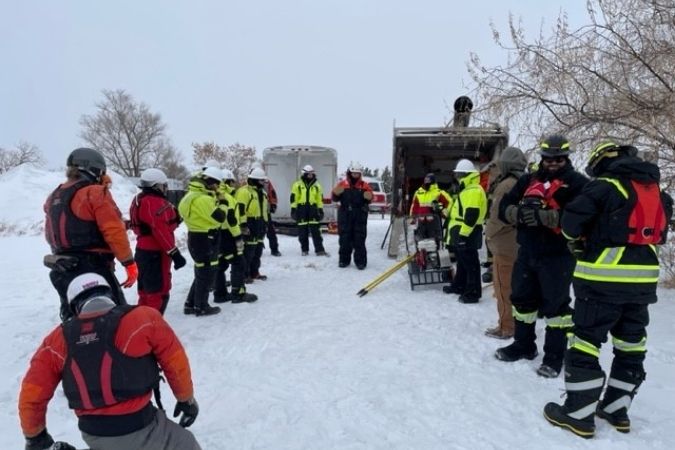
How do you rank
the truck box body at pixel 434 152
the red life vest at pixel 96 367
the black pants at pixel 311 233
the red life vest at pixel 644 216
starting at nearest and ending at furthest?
the red life vest at pixel 96 367 < the red life vest at pixel 644 216 < the truck box body at pixel 434 152 < the black pants at pixel 311 233

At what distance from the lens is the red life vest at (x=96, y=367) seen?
2.14 meters

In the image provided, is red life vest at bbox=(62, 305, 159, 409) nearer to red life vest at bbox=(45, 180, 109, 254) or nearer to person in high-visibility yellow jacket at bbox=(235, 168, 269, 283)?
red life vest at bbox=(45, 180, 109, 254)

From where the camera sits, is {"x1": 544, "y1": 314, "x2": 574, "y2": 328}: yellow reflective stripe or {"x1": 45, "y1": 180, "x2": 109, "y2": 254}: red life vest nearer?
{"x1": 45, "y1": 180, "x2": 109, "y2": 254}: red life vest

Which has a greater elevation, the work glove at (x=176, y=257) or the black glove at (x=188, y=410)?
the work glove at (x=176, y=257)

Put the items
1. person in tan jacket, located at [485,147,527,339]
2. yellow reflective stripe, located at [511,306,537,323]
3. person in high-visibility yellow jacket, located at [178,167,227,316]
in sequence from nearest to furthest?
yellow reflective stripe, located at [511,306,537,323] → person in tan jacket, located at [485,147,527,339] → person in high-visibility yellow jacket, located at [178,167,227,316]

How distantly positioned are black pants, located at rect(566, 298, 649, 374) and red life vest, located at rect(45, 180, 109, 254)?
3.76 m

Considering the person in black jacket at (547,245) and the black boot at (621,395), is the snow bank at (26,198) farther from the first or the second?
the black boot at (621,395)

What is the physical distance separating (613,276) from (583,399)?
84 centimetres

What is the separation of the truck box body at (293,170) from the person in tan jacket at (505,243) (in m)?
10.2

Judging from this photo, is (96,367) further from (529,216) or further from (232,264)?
(232,264)

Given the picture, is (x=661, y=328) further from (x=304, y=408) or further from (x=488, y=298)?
(x=304, y=408)

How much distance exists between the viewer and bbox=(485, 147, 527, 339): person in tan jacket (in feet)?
16.1

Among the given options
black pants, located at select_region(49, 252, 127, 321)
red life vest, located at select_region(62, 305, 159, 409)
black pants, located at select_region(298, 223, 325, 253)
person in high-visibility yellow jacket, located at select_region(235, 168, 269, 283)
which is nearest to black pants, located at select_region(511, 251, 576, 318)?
red life vest, located at select_region(62, 305, 159, 409)

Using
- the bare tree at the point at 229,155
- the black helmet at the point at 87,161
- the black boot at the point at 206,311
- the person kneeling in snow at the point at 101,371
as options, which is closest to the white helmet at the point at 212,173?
the black boot at the point at 206,311
